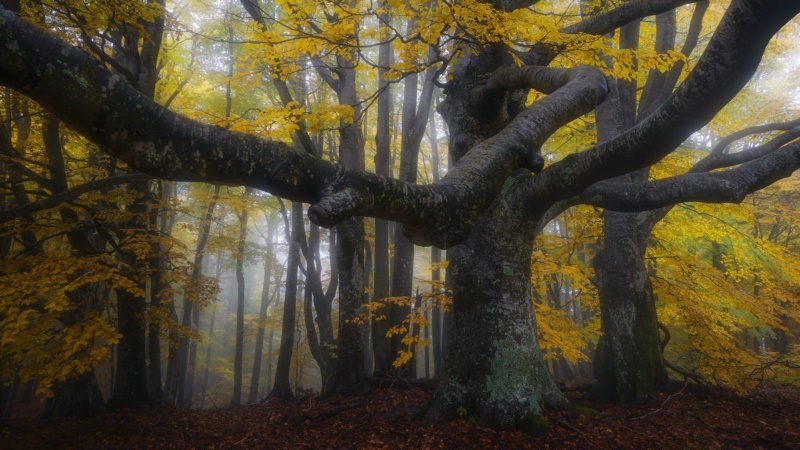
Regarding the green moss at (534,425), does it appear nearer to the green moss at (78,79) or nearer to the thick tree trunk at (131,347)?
the green moss at (78,79)

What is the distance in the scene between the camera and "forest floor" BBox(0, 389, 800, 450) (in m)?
3.82

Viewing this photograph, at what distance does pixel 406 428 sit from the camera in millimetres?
4316

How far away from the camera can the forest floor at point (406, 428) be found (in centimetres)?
382

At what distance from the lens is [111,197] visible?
7027 millimetres

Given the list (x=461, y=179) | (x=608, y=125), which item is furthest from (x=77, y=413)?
(x=608, y=125)

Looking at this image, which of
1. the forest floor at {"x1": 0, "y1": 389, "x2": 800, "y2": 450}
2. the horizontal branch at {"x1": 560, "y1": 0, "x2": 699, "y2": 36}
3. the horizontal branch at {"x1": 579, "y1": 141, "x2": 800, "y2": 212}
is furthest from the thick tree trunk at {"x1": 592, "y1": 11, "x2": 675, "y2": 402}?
the horizontal branch at {"x1": 579, "y1": 141, "x2": 800, "y2": 212}

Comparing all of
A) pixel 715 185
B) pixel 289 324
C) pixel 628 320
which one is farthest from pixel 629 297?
pixel 289 324

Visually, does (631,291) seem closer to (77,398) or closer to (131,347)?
(131,347)

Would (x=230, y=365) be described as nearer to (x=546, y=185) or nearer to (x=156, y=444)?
(x=156, y=444)

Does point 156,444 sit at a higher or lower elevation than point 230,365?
higher

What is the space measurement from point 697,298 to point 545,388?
5193 millimetres

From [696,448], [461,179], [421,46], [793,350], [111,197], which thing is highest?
[421,46]

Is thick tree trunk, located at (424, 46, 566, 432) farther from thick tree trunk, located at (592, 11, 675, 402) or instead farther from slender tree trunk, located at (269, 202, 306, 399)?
slender tree trunk, located at (269, 202, 306, 399)

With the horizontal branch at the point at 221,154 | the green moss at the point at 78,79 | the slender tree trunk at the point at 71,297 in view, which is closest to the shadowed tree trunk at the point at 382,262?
the slender tree trunk at the point at 71,297
